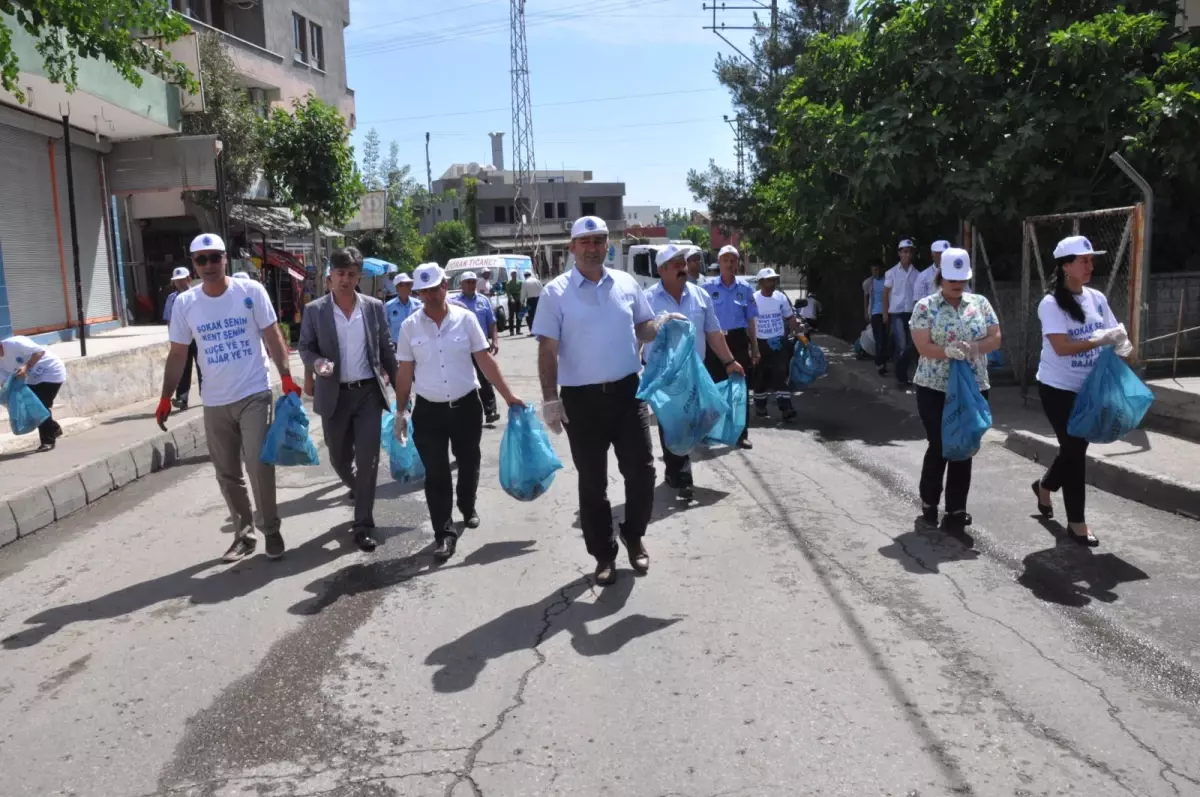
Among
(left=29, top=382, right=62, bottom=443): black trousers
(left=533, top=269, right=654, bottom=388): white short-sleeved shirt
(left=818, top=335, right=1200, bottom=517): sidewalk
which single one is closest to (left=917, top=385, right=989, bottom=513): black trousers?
(left=818, top=335, right=1200, bottom=517): sidewalk

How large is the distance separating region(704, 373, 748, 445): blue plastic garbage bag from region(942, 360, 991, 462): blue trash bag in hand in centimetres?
178

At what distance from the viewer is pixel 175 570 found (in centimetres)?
629

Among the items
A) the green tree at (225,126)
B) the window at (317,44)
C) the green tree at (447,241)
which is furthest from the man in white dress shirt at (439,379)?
the green tree at (447,241)

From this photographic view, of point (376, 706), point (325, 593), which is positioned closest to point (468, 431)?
point (325, 593)

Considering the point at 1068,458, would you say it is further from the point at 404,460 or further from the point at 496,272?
the point at 496,272

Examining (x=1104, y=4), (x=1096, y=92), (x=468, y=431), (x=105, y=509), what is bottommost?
(x=105, y=509)

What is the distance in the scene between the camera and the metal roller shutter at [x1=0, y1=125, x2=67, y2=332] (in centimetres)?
1463

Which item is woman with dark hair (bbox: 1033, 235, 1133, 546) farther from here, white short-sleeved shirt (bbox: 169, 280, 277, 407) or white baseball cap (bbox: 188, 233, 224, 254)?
white baseball cap (bbox: 188, 233, 224, 254)

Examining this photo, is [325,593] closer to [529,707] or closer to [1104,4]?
[529,707]

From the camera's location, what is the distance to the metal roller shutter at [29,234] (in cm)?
1463

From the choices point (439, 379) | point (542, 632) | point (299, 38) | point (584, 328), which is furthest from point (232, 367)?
point (299, 38)

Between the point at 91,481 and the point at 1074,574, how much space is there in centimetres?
749

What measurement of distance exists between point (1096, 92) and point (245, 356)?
9.95m

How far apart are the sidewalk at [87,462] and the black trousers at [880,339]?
753cm
